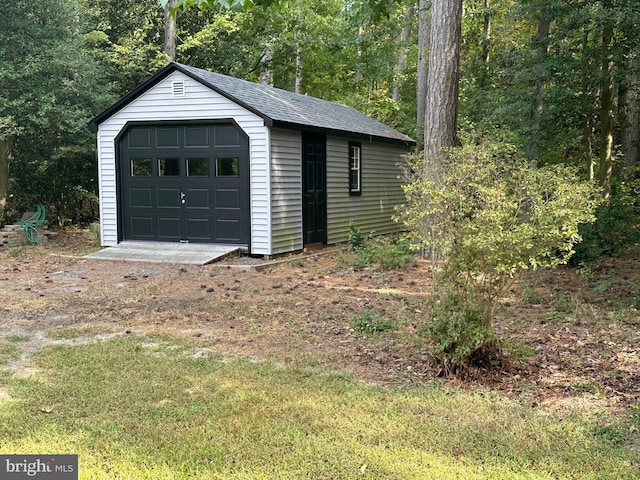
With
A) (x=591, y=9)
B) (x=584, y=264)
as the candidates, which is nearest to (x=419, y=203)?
(x=584, y=264)

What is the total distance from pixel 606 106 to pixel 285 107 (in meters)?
6.52

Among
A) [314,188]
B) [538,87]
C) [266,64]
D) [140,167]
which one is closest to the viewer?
[140,167]

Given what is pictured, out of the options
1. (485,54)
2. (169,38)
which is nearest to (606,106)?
(485,54)

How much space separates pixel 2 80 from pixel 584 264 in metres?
12.8

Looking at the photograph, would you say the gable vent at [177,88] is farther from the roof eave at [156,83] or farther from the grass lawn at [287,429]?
the grass lawn at [287,429]

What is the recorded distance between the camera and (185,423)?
12.1ft

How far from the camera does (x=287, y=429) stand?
141 inches

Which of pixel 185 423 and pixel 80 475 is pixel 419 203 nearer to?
pixel 185 423

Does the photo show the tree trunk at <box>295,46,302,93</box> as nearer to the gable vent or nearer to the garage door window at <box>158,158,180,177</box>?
the gable vent

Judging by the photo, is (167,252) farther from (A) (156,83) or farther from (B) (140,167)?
(A) (156,83)

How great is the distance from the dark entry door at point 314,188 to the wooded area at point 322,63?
9.28 ft

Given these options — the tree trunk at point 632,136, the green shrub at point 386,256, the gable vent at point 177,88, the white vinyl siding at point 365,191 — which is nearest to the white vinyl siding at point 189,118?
the gable vent at point 177,88

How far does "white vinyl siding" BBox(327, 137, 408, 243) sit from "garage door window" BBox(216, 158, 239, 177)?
98.1 inches

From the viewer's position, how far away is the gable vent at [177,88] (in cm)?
1174
